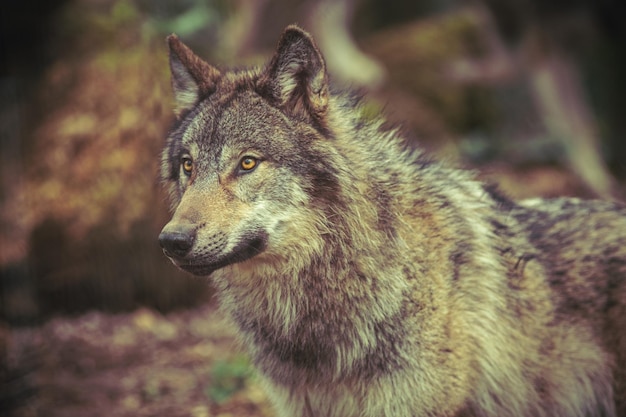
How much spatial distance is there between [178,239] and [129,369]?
3353 millimetres

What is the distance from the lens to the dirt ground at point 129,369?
5.12 m

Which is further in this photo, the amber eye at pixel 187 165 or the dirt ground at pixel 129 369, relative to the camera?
the dirt ground at pixel 129 369

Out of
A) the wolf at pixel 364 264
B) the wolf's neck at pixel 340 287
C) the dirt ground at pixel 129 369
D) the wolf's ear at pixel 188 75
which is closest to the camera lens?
the wolf at pixel 364 264

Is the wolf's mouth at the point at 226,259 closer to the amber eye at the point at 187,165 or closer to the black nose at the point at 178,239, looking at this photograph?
the black nose at the point at 178,239

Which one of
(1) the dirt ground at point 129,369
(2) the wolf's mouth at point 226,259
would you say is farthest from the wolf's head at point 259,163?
(1) the dirt ground at point 129,369

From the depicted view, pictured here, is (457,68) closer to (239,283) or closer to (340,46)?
(340,46)

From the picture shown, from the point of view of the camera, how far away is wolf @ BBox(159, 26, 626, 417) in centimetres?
314

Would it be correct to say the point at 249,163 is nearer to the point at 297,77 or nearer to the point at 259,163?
the point at 259,163

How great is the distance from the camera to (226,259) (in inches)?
118

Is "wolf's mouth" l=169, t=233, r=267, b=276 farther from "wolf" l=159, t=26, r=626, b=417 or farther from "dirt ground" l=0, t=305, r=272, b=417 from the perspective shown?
"dirt ground" l=0, t=305, r=272, b=417

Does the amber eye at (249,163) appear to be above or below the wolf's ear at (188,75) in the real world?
below

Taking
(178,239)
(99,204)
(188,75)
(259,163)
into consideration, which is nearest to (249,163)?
(259,163)

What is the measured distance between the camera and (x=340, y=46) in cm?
1129

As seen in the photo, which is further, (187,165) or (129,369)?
(129,369)
